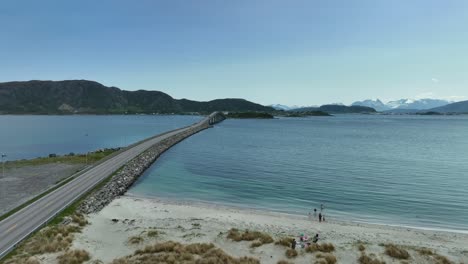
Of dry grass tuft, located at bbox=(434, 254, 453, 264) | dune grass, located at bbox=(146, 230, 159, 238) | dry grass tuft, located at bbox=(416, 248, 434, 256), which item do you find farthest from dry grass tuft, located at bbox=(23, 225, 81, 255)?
dry grass tuft, located at bbox=(434, 254, 453, 264)

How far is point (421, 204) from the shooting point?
134 feet

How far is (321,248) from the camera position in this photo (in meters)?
25.3

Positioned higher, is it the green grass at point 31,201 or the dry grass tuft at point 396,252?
the green grass at point 31,201

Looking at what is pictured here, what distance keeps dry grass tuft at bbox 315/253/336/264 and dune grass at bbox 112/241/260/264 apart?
4.43 meters

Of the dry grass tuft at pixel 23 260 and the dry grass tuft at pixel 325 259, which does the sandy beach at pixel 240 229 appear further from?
the dry grass tuft at pixel 23 260

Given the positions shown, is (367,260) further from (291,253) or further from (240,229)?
(240,229)

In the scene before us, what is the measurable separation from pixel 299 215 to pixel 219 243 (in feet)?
44.3

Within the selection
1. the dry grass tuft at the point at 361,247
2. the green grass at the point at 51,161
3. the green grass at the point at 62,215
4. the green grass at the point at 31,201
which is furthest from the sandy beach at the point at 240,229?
the green grass at the point at 51,161

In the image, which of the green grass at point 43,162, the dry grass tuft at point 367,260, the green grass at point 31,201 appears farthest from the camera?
the green grass at point 43,162

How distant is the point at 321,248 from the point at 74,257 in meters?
18.2

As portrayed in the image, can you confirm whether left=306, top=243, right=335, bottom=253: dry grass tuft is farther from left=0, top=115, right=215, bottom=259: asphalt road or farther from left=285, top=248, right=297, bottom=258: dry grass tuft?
left=0, top=115, right=215, bottom=259: asphalt road

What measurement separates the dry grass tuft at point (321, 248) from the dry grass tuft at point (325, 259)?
1082 millimetres

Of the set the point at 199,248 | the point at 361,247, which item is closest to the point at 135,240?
the point at 199,248

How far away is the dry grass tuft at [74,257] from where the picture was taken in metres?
22.2
